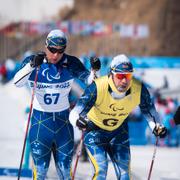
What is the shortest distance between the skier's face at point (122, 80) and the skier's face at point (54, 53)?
71 cm

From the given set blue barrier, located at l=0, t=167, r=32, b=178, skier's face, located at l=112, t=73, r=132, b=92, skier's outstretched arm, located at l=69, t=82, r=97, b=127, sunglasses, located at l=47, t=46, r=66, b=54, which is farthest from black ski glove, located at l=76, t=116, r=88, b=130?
blue barrier, located at l=0, t=167, r=32, b=178

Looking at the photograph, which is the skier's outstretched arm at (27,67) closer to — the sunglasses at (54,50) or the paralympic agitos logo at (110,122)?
the sunglasses at (54,50)

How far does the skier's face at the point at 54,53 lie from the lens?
7078 mm

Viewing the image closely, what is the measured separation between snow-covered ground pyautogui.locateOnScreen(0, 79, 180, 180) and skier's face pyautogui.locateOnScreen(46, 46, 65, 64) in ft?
9.97

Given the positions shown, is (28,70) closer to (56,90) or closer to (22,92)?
(56,90)

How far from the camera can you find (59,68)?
7.18 metres

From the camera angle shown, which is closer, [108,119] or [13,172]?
[108,119]

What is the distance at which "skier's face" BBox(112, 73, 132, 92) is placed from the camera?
6.73m

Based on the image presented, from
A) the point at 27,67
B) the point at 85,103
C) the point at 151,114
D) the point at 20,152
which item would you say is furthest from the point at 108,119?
the point at 20,152

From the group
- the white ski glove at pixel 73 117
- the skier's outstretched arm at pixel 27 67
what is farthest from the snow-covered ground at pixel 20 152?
the skier's outstretched arm at pixel 27 67

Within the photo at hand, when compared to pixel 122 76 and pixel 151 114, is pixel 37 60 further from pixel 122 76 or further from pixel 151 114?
pixel 151 114

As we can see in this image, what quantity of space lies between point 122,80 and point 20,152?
23.4ft

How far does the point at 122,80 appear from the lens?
673cm

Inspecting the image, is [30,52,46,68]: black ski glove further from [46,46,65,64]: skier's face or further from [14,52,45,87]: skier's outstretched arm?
[46,46,65,64]: skier's face
